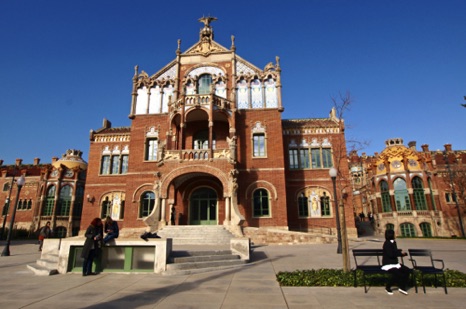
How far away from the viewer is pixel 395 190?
31.4 metres

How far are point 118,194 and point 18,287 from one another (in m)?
19.6

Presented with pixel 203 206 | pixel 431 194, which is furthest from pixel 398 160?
pixel 203 206

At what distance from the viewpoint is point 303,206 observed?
23688 millimetres

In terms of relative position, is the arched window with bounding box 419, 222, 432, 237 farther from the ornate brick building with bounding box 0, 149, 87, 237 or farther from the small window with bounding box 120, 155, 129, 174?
the ornate brick building with bounding box 0, 149, 87, 237

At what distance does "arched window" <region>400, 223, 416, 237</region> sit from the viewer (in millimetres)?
29939

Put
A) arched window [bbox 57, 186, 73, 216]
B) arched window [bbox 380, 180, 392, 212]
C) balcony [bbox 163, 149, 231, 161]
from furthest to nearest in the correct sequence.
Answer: arched window [bbox 57, 186, 73, 216], arched window [bbox 380, 180, 392, 212], balcony [bbox 163, 149, 231, 161]

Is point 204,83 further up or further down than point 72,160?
further up

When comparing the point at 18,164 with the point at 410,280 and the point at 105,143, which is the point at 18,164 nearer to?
the point at 105,143

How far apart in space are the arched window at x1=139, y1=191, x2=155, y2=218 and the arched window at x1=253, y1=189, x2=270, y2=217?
8232 millimetres

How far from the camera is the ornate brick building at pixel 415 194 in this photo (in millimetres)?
30000

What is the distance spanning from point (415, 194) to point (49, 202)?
138 ft

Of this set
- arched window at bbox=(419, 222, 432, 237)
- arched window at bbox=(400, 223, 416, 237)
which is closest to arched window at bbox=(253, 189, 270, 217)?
Answer: arched window at bbox=(400, 223, 416, 237)

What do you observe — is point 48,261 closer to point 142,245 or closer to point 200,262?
point 142,245

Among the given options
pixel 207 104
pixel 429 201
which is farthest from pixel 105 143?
pixel 429 201
